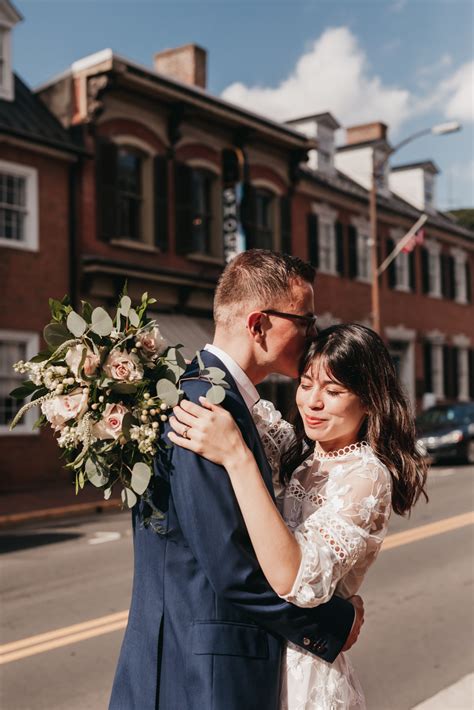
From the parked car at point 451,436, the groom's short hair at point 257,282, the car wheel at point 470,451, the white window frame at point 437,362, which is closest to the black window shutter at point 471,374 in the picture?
the white window frame at point 437,362

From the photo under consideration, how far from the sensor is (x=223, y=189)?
21953 millimetres

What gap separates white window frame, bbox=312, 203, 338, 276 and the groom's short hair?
23910 mm

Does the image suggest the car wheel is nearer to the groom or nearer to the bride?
the bride

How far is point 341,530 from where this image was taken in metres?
2.08

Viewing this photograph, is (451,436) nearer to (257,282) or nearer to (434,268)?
(434,268)

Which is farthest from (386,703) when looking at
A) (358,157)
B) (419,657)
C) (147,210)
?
(358,157)

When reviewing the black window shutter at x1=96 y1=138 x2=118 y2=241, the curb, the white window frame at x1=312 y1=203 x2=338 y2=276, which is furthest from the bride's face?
the white window frame at x1=312 y1=203 x2=338 y2=276

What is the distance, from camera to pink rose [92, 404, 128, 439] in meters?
2.08

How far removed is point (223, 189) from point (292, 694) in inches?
807

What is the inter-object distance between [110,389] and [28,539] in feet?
31.2

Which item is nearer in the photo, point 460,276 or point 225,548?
point 225,548

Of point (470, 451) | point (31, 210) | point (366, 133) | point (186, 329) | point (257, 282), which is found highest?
point (366, 133)

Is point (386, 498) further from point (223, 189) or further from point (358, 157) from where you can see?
point (358, 157)

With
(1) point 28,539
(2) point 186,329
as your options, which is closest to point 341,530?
(1) point 28,539
